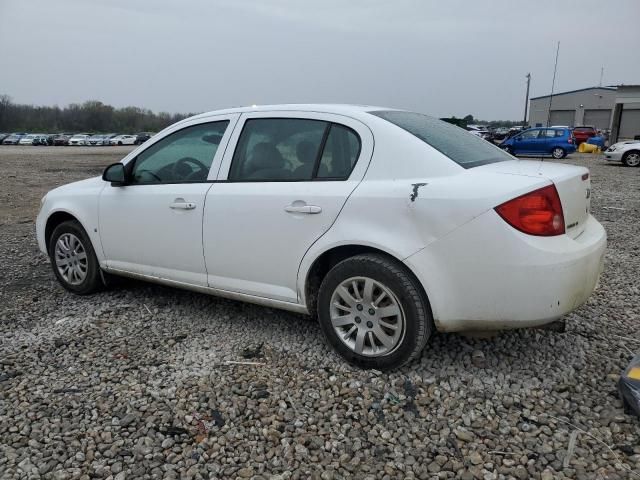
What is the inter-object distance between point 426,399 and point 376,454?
549 mm

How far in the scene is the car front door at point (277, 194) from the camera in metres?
3.10

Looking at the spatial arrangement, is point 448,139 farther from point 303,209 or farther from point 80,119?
point 80,119

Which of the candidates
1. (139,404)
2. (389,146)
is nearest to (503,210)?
(389,146)

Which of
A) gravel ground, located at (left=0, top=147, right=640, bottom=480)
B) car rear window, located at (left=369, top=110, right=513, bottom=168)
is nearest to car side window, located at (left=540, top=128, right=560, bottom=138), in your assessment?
gravel ground, located at (left=0, top=147, right=640, bottom=480)

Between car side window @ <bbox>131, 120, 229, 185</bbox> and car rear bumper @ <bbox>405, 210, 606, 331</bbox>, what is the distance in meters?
1.75

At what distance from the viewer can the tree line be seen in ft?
280

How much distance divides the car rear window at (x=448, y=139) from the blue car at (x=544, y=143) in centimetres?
2234

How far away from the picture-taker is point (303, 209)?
3111mm

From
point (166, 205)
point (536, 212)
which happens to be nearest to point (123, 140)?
point (166, 205)

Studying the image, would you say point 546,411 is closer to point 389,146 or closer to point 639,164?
point 389,146

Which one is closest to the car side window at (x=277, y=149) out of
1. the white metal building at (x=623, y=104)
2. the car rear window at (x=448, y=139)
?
the car rear window at (x=448, y=139)

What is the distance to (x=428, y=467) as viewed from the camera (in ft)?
7.64

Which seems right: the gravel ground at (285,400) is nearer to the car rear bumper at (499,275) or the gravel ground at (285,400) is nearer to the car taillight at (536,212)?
the car rear bumper at (499,275)

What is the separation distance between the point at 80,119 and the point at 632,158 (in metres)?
87.9
